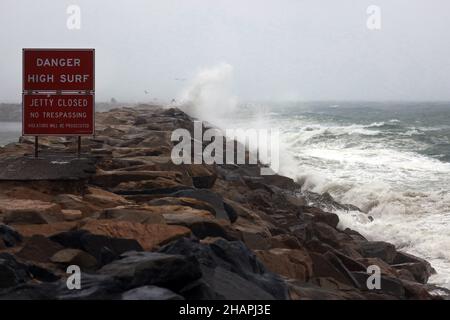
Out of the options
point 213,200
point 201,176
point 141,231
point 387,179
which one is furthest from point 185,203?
point 387,179

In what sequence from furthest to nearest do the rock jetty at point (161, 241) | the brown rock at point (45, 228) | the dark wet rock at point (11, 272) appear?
the brown rock at point (45, 228) → the dark wet rock at point (11, 272) → the rock jetty at point (161, 241)

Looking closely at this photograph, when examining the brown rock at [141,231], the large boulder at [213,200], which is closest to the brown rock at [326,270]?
the large boulder at [213,200]

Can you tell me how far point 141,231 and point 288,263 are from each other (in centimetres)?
132

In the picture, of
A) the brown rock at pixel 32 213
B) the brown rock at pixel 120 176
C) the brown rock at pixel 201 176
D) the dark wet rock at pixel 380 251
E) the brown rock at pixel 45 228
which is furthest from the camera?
the brown rock at pixel 201 176

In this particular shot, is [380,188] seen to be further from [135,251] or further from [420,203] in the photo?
[135,251]

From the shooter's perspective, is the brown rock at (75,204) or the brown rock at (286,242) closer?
the brown rock at (75,204)

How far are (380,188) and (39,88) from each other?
328 inches

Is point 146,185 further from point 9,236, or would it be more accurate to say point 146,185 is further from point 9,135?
point 9,135

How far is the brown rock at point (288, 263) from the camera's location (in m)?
4.91

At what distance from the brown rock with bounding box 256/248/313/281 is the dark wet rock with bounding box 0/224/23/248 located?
80.3 inches

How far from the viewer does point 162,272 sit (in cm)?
350

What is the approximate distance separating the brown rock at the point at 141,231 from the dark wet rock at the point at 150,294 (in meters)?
1.06

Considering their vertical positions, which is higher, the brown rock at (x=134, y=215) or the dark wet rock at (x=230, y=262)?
the brown rock at (x=134, y=215)

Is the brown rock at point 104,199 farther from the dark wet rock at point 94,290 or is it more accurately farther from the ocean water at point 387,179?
the ocean water at point 387,179
